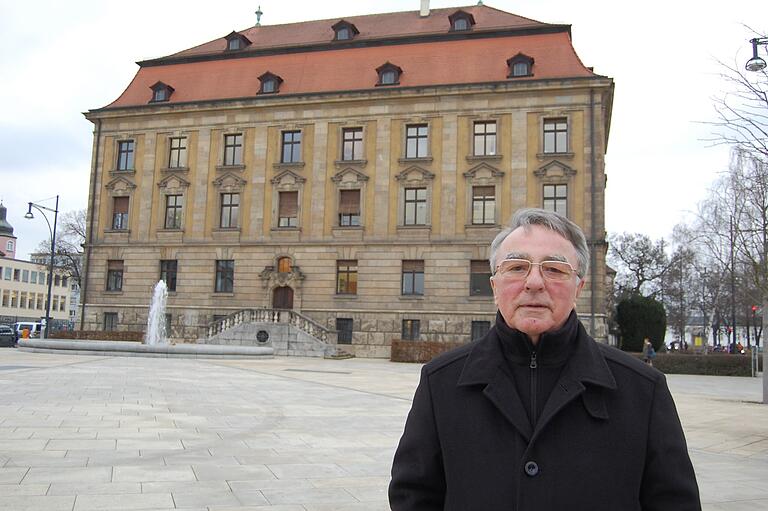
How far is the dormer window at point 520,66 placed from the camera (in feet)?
119

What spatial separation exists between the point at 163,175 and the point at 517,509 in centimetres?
4163

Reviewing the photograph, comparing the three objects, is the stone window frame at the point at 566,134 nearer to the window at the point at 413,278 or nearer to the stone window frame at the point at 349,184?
the window at the point at 413,278

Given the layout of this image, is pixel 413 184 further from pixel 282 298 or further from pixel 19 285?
pixel 19 285

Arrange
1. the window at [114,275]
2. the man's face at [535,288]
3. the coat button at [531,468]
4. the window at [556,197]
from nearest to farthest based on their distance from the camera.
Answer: the coat button at [531,468], the man's face at [535,288], the window at [556,197], the window at [114,275]

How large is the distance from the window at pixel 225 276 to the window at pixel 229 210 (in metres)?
2.23

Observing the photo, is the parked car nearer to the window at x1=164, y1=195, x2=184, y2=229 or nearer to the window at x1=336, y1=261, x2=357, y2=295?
the window at x1=164, y1=195, x2=184, y2=229

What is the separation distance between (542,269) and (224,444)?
7.44 meters

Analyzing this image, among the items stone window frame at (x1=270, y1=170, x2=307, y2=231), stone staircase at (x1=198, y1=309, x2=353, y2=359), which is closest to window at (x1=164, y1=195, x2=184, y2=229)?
stone window frame at (x1=270, y1=170, x2=307, y2=231)

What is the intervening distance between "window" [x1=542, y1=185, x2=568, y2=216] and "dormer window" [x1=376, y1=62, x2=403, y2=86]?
10751 mm

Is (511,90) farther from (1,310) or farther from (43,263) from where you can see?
(1,310)

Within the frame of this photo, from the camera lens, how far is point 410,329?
36438 mm

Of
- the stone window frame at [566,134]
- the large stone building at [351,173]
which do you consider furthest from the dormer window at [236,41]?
the stone window frame at [566,134]

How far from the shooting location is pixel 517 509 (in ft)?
7.61

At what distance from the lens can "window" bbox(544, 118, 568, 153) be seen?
3556 centimetres
